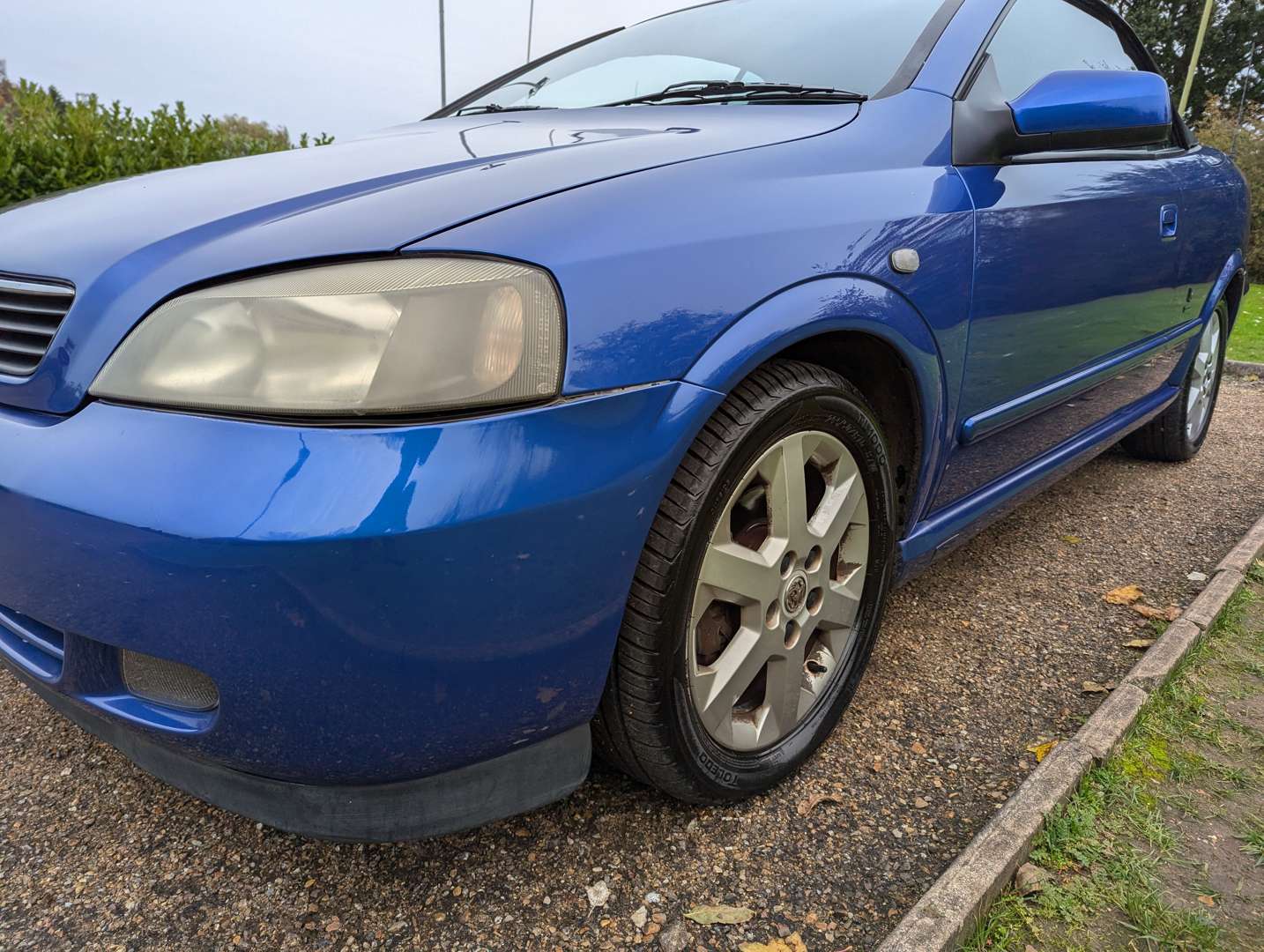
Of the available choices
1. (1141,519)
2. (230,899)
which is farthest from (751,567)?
(1141,519)

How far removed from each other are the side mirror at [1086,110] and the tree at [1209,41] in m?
33.0

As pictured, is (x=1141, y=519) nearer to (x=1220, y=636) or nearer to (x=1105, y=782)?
(x=1220, y=636)

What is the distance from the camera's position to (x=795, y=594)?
1548 millimetres

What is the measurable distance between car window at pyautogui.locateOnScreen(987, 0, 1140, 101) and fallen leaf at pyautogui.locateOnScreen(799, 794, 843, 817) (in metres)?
1.60

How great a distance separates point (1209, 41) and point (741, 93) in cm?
3771

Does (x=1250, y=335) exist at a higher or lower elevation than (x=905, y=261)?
lower

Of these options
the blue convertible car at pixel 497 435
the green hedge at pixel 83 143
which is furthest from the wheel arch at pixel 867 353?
the green hedge at pixel 83 143

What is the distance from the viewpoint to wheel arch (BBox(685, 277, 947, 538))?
4.15 ft

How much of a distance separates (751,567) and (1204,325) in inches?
117

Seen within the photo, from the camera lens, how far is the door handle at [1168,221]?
2.54m

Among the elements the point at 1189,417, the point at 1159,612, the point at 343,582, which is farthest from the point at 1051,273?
the point at 1189,417

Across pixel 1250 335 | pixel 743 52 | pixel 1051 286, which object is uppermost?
pixel 743 52

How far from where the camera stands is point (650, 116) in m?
1.79

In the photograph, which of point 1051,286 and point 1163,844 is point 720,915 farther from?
point 1051,286
